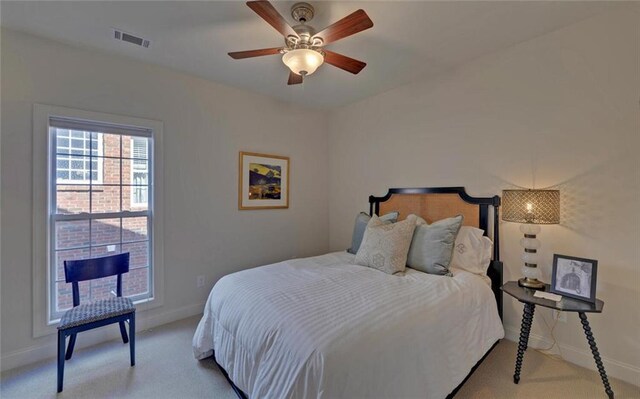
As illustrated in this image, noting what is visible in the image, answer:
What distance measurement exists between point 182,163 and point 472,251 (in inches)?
119

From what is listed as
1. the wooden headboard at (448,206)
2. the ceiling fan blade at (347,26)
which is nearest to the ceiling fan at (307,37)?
the ceiling fan blade at (347,26)

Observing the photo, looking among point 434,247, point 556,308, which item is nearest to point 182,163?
point 434,247

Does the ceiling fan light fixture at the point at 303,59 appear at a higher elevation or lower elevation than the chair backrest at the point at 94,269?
higher

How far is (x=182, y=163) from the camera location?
9.72ft

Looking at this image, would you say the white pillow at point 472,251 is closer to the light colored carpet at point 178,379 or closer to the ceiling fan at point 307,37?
the light colored carpet at point 178,379

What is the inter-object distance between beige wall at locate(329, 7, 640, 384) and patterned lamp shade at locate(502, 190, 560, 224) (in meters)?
0.27

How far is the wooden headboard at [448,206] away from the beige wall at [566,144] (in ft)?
0.31

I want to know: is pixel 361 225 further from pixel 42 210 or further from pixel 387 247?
pixel 42 210

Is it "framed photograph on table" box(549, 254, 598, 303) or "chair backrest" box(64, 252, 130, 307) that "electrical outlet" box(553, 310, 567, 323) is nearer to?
"framed photograph on table" box(549, 254, 598, 303)

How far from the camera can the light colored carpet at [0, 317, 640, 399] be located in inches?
72.0

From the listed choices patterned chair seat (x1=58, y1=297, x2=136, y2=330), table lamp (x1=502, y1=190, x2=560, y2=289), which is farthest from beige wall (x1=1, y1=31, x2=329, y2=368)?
table lamp (x1=502, y1=190, x2=560, y2=289)

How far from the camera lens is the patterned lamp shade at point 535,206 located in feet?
6.76

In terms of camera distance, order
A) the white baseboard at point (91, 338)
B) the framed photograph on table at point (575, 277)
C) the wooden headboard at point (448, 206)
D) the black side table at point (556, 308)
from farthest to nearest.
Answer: the wooden headboard at point (448, 206) → the white baseboard at point (91, 338) → the framed photograph on table at point (575, 277) → the black side table at point (556, 308)

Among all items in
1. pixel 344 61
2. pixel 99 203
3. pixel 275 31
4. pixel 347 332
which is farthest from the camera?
pixel 99 203
